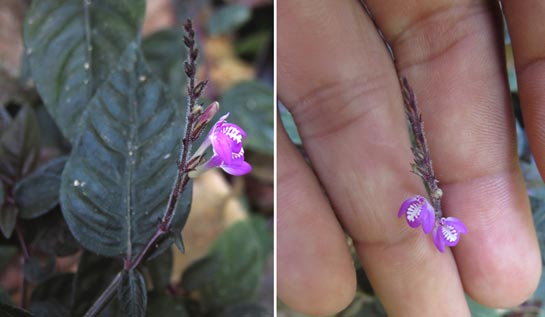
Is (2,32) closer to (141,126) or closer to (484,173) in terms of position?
(141,126)

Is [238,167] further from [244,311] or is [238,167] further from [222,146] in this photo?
[244,311]

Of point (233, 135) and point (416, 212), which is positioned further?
point (416, 212)

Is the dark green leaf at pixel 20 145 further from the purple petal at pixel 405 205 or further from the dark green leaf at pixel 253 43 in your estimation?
the dark green leaf at pixel 253 43

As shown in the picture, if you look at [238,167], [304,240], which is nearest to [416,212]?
[304,240]

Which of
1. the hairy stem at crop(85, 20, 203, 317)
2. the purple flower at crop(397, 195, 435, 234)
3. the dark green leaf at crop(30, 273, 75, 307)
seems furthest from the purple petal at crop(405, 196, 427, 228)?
the dark green leaf at crop(30, 273, 75, 307)

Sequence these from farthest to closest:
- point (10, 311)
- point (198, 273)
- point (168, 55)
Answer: point (168, 55), point (198, 273), point (10, 311)

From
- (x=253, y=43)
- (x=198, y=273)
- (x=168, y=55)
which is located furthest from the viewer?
(x=253, y=43)

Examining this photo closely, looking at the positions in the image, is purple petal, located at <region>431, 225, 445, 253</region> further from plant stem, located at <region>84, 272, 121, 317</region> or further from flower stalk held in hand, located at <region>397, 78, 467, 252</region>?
plant stem, located at <region>84, 272, 121, 317</region>
